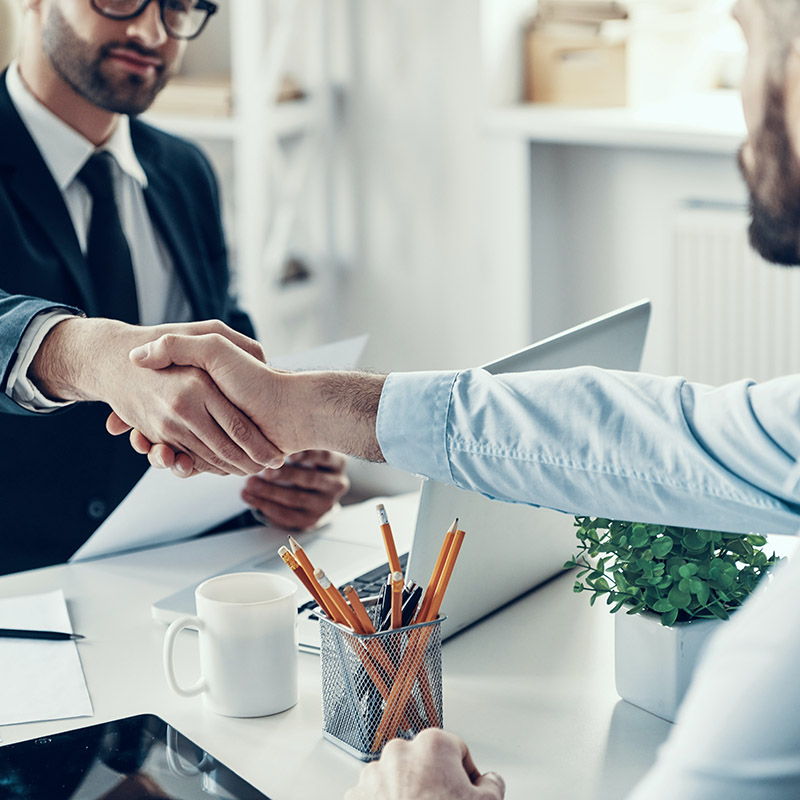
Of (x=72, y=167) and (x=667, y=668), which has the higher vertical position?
(x=72, y=167)

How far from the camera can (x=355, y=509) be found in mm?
1712

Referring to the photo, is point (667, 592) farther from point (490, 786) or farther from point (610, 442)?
point (490, 786)

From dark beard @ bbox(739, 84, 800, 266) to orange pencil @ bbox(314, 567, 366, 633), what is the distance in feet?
1.74

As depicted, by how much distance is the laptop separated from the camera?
1.17 m

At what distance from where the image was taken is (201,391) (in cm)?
134

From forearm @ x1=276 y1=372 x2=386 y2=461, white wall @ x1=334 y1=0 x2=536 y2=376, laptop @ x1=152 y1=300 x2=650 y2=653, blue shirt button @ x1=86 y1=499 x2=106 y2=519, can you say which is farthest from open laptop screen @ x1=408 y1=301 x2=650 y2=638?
white wall @ x1=334 y1=0 x2=536 y2=376

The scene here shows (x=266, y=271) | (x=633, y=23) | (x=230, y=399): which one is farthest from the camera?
Result: (x=266, y=271)

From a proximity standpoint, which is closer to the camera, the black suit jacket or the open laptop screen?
the open laptop screen

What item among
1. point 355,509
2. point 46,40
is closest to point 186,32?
point 46,40

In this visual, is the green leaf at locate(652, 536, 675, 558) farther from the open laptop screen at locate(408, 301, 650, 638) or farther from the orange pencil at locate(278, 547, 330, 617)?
the orange pencil at locate(278, 547, 330, 617)

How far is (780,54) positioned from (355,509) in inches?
35.1

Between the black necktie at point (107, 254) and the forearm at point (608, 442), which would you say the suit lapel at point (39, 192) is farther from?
the forearm at point (608, 442)

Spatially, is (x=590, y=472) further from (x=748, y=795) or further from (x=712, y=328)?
(x=712, y=328)

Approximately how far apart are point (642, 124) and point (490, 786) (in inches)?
86.6
